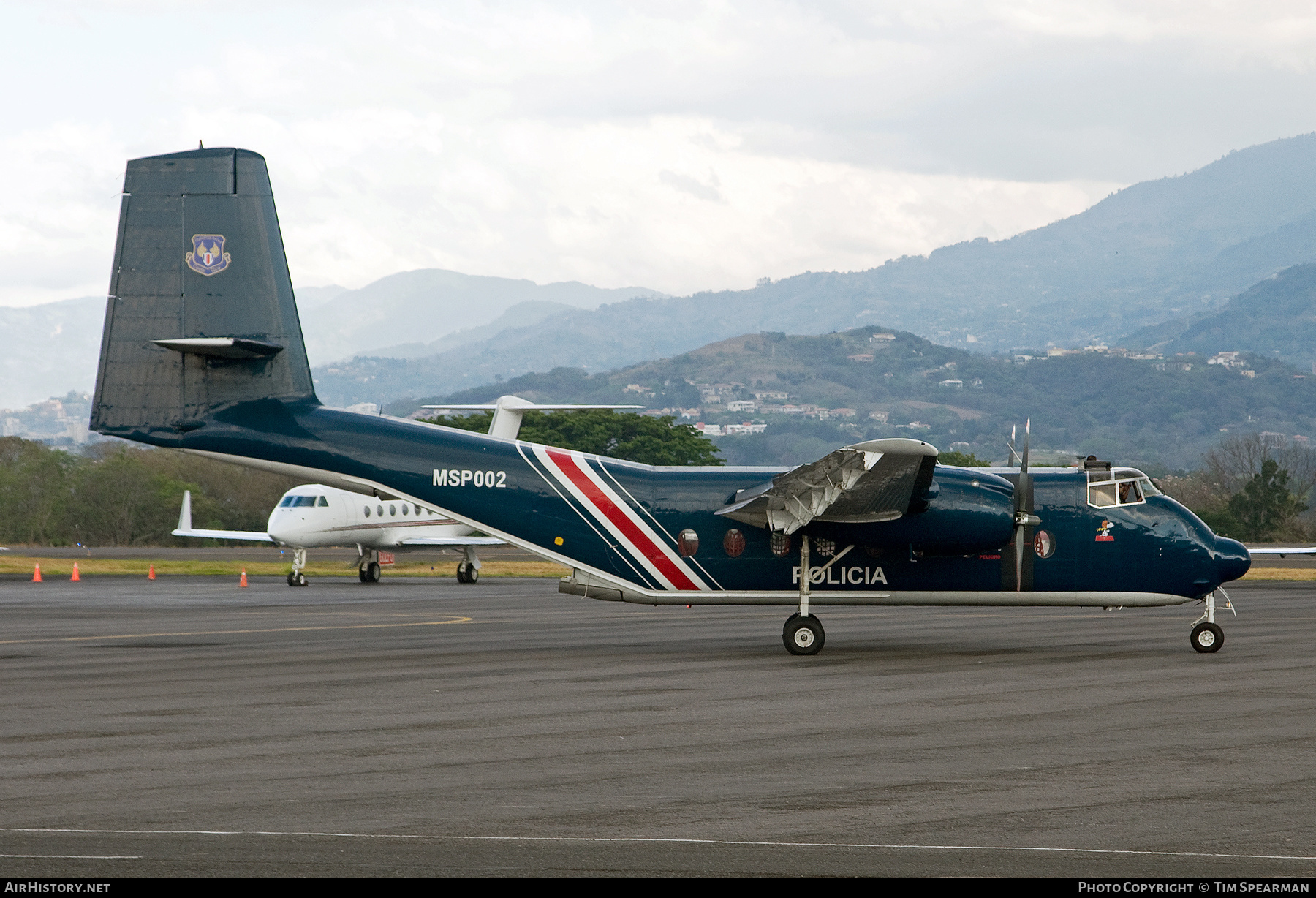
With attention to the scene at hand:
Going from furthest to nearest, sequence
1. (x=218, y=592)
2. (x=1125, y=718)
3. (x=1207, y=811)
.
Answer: (x=218, y=592)
(x=1125, y=718)
(x=1207, y=811)

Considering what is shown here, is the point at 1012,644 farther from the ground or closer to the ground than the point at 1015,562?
closer to the ground

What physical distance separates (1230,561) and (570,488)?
11461 mm

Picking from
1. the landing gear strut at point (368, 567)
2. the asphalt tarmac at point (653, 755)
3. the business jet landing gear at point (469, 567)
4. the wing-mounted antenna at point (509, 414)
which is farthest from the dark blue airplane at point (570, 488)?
the landing gear strut at point (368, 567)

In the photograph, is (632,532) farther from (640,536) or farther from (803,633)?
(803,633)

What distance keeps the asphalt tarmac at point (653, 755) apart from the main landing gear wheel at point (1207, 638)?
10.1 inches

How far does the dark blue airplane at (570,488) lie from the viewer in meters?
21.1

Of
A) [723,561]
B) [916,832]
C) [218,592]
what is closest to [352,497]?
[218,592]

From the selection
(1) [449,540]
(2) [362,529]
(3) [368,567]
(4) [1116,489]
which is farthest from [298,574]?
(4) [1116,489]

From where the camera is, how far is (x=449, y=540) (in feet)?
146

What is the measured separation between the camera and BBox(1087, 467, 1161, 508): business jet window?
2150cm
